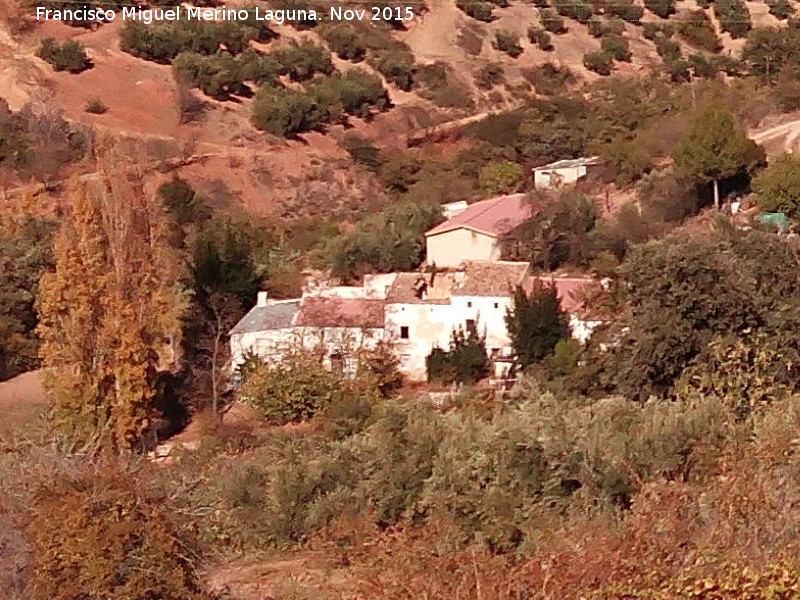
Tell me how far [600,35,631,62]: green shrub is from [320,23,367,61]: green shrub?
9839mm

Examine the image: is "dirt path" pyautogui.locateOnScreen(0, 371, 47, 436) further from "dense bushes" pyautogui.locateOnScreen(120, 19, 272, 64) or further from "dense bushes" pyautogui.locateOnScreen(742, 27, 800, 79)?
"dense bushes" pyautogui.locateOnScreen(742, 27, 800, 79)

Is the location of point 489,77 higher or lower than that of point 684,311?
higher

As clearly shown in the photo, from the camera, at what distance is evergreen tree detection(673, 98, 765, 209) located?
25.5m

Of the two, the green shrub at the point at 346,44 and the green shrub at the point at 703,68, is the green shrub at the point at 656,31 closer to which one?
the green shrub at the point at 703,68

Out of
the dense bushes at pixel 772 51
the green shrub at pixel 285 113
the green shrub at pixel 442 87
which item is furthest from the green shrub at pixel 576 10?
the green shrub at pixel 285 113

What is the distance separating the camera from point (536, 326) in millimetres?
19891

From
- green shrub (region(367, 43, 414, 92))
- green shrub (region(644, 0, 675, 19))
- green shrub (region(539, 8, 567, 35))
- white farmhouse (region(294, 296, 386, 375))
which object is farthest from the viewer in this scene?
green shrub (region(644, 0, 675, 19))

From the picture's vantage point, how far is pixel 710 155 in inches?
1000

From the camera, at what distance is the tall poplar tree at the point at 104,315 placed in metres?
17.7

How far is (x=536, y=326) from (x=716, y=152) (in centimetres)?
808

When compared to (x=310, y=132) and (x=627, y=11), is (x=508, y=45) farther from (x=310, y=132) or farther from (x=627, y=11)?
(x=310, y=132)

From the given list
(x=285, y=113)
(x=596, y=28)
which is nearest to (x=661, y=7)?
(x=596, y=28)

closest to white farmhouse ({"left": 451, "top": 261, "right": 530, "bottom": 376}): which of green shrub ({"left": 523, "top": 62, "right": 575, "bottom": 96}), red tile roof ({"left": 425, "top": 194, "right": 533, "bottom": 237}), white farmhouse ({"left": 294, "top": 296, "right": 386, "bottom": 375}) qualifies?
white farmhouse ({"left": 294, "top": 296, "right": 386, "bottom": 375})

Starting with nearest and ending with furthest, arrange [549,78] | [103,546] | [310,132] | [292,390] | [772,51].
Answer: [103,546] → [292,390] → [310,132] → [772,51] → [549,78]
